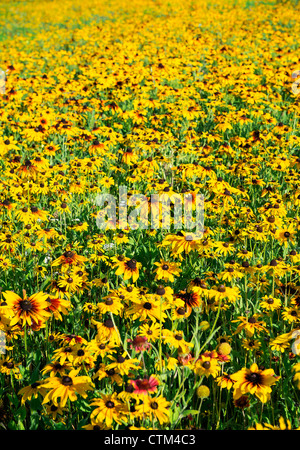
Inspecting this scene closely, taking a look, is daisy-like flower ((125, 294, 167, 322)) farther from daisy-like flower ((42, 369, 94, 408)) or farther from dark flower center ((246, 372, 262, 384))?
dark flower center ((246, 372, 262, 384))

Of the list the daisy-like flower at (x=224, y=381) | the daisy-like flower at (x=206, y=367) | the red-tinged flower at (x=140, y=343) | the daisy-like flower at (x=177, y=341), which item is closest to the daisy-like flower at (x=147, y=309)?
the daisy-like flower at (x=177, y=341)

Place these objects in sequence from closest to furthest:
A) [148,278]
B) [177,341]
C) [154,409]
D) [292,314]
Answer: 1. [154,409]
2. [177,341]
3. [292,314]
4. [148,278]

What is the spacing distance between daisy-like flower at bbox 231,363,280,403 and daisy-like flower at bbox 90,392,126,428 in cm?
66

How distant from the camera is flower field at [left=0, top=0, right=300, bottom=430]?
254cm

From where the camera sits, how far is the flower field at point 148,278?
99.9 inches

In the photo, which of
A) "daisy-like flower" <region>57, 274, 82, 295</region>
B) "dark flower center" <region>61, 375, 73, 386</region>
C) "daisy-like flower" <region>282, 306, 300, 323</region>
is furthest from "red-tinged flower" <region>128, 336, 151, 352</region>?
"daisy-like flower" <region>282, 306, 300, 323</region>

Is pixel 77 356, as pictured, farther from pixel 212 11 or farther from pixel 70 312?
pixel 212 11

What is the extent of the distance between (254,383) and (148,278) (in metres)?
2.19

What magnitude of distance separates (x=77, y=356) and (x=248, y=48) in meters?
13.4

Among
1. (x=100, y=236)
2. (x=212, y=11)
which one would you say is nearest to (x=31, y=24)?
(x=212, y=11)

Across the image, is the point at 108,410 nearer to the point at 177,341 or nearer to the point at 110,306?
the point at 177,341

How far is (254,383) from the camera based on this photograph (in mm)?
2293

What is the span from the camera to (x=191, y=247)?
10.9 feet

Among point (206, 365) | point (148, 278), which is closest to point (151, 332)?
point (206, 365)
